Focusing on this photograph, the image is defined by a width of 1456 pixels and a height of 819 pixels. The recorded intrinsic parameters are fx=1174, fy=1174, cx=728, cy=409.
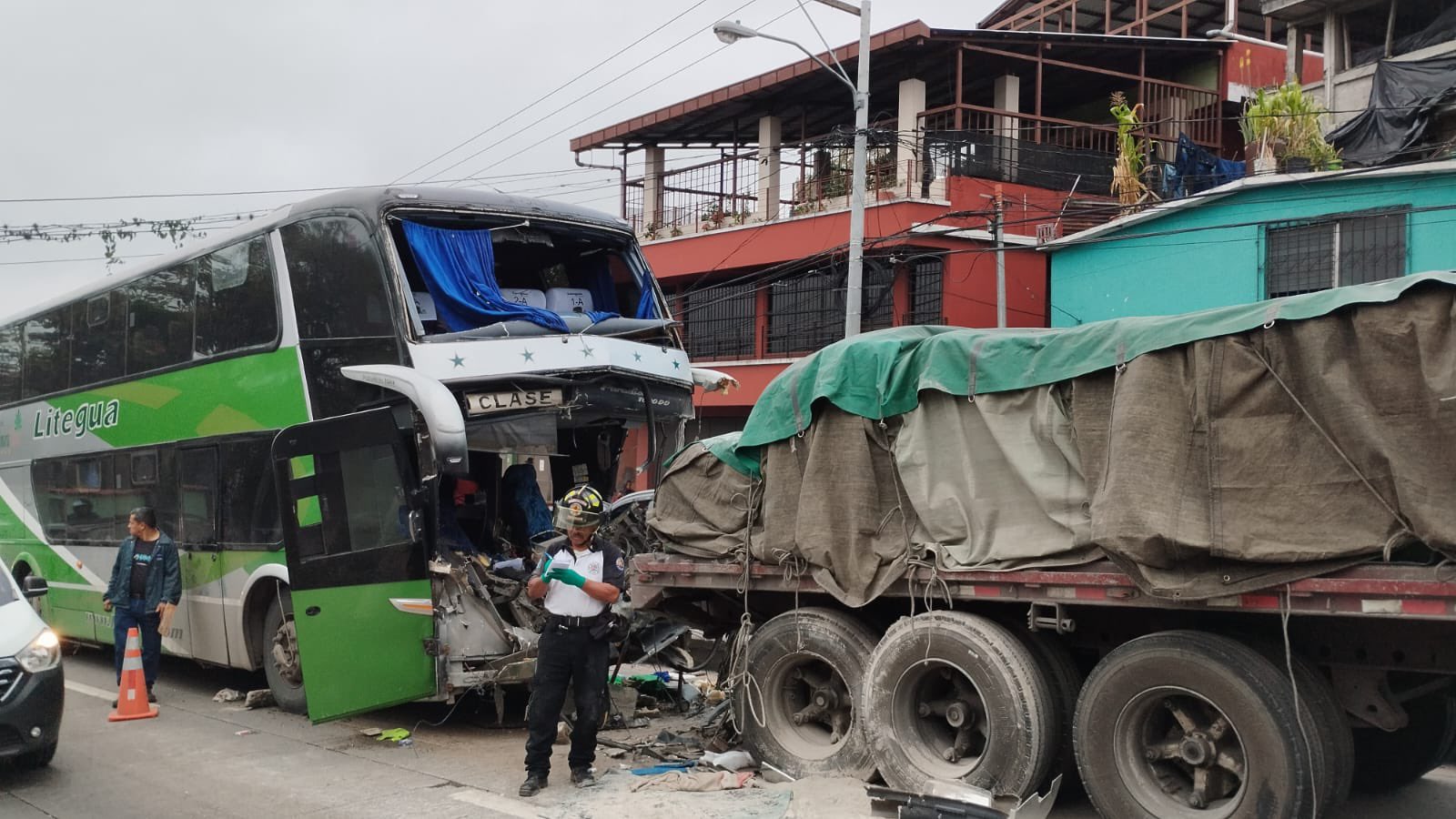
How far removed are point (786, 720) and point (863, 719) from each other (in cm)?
86

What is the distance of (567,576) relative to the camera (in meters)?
6.93

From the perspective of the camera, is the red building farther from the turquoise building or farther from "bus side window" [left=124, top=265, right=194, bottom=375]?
"bus side window" [left=124, top=265, right=194, bottom=375]

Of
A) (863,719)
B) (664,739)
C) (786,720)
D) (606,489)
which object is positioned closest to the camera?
(863,719)

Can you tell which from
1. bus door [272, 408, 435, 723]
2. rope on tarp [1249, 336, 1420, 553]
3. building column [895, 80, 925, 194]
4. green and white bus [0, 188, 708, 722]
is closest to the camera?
rope on tarp [1249, 336, 1420, 553]

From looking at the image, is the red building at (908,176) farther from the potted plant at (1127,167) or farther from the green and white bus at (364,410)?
the green and white bus at (364,410)

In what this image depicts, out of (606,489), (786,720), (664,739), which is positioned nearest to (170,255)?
(606,489)

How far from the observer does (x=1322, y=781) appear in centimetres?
512

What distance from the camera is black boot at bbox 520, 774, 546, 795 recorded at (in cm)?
688

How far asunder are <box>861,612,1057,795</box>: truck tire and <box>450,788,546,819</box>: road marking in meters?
1.96

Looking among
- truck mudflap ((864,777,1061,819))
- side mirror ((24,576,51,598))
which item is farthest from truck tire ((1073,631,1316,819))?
side mirror ((24,576,51,598))

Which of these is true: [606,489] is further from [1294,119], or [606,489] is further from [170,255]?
[1294,119]

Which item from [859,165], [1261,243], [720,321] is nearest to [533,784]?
[859,165]

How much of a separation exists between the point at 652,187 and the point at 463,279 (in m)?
19.1

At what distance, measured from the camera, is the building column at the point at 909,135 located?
21.5 m
